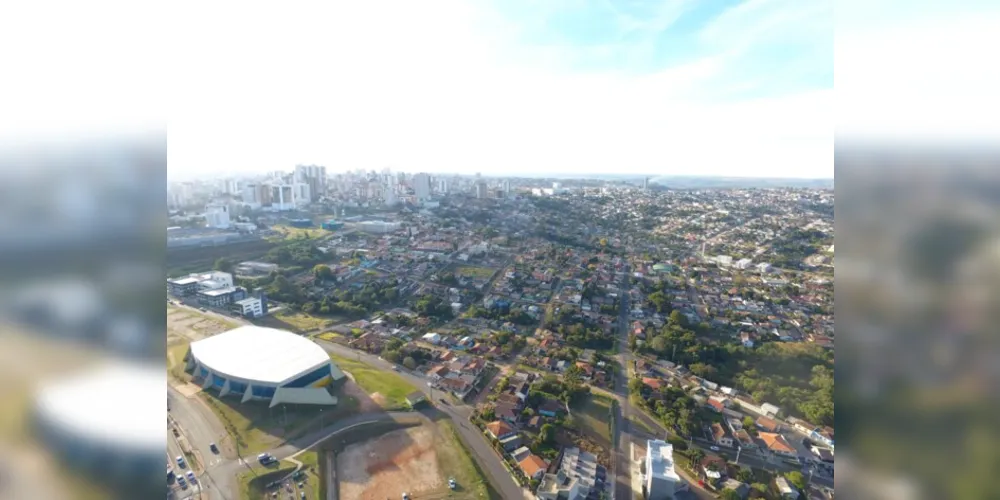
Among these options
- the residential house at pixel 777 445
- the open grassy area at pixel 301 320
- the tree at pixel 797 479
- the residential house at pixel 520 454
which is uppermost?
the open grassy area at pixel 301 320

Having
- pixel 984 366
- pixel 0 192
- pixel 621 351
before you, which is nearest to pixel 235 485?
A: pixel 0 192

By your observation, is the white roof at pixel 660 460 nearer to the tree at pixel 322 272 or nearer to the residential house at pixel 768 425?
the residential house at pixel 768 425

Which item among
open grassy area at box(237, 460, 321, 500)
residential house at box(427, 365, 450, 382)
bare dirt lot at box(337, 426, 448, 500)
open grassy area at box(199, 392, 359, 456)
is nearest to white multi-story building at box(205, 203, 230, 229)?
open grassy area at box(199, 392, 359, 456)

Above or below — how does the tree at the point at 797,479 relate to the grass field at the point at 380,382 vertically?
below

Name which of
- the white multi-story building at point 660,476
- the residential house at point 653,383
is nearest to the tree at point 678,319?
the residential house at point 653,383

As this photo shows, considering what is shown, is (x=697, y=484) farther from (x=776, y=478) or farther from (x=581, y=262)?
(x=581, y=262)
